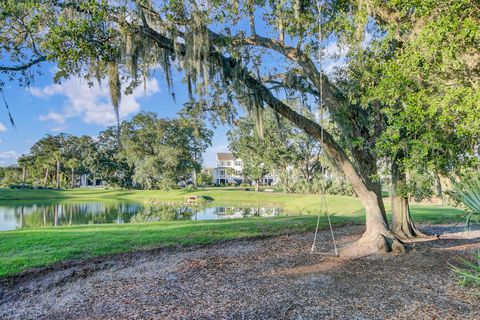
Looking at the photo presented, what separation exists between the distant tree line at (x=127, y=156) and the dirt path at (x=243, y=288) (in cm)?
1646

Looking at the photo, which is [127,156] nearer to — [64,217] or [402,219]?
[64,217]

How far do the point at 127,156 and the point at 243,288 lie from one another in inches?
1318

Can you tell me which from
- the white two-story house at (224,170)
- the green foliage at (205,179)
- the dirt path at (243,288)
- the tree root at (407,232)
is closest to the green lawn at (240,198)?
the tree root at (407,232)

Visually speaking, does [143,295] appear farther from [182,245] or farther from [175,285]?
[182,245]

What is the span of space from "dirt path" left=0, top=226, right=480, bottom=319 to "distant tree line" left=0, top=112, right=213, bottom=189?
16.5m

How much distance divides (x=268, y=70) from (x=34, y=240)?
6636 millimetres

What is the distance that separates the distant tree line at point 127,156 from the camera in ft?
108

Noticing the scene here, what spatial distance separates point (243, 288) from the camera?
4359 millimetres

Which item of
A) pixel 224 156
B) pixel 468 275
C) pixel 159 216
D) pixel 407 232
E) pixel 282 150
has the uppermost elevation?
pixel 224 156

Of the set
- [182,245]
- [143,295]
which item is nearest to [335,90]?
[182,245]

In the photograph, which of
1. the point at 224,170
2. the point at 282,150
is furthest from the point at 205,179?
the point at 282,150

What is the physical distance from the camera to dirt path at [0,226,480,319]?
363 cm

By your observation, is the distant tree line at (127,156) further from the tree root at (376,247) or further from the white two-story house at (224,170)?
the white two-story house at (224,170)

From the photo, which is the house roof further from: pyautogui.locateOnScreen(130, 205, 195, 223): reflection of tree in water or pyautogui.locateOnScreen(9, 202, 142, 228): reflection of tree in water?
pyautogui.locateOnScreen(130, 205, 195, 223): reflection of tree in water
